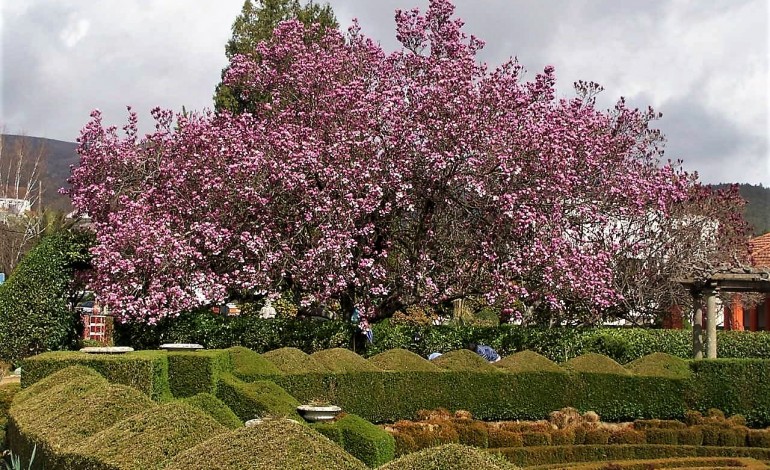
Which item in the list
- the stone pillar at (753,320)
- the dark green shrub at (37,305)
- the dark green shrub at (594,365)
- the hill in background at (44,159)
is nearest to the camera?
the dark green shrub at (594,365)

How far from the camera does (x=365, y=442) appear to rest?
10016mm

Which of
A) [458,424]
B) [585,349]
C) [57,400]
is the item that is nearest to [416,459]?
[57,400]

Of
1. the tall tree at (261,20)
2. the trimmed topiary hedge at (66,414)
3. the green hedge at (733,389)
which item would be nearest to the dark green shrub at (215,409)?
the trimmed topiary hedge at (66,414)

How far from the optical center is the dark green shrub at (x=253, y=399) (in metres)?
11.3

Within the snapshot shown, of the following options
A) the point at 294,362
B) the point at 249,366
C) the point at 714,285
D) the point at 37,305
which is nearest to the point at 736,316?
the point at 714,285

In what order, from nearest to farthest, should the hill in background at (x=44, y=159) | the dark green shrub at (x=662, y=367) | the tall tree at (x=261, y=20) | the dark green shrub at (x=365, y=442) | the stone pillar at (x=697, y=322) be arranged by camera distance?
1. the dark green shrub at (x=365, y=442)
2. the dark green shrub at (x=662, y=367)
3. the stone pillar at (x=697, y=322)
4. the tall tree at (x=261, y=20)
5. the hill in background at (x=44, y=159)

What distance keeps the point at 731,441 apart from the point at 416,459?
11318mm

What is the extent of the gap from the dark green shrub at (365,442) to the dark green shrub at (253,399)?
0.90 metres

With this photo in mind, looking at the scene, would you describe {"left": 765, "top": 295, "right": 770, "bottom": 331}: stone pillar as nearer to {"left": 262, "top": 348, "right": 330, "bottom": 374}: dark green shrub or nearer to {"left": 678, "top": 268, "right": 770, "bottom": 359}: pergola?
{"left": 678, "top": 268, "right": 770, "bottom": 359}: pergola

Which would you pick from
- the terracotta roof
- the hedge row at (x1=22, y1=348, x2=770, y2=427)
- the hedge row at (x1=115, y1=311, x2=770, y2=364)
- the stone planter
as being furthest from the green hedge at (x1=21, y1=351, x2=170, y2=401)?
the terracotta roof

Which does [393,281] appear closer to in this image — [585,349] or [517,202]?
[517,202]

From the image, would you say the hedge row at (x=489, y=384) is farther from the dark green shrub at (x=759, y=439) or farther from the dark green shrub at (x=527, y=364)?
the dark green shrub at (x=759, y=439)

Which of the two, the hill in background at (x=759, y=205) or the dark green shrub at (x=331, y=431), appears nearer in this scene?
the dark green shrub at (x=331, y=431)

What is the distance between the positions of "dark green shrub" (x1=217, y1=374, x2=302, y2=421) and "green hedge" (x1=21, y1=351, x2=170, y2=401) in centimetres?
78
